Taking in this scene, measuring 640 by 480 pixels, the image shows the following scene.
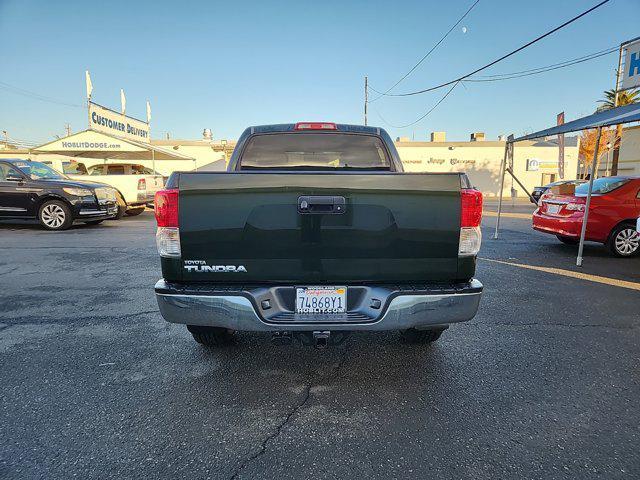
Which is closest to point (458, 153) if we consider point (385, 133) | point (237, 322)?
point (385, 133)

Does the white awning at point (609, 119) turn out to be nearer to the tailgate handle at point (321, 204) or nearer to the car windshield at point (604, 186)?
the car windshield at point (604, 186)

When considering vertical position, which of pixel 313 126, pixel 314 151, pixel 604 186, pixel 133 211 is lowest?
pixel 133 211

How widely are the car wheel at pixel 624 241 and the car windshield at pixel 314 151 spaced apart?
19.9 feet

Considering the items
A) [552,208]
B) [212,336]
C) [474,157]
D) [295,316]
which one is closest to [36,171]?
[212,336]

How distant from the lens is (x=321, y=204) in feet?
7.80

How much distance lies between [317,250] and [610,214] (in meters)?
7.29

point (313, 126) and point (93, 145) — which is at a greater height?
point (93, 145)

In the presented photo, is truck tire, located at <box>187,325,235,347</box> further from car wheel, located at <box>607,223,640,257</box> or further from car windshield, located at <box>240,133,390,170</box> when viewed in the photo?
car wheel, located at <box>607,223,640,257</box>

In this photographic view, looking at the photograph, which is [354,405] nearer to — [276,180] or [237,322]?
[237,322]

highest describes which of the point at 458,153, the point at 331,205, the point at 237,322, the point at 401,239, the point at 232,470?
the point at 458,153

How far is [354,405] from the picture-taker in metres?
2.54

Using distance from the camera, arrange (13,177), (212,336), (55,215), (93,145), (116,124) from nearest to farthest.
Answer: (212,336) → (13,177) → (55,215) → (93,145) → (116,124)

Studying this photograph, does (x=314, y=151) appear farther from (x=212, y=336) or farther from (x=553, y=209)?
(x=553, y=209)

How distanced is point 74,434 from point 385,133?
3.52m
